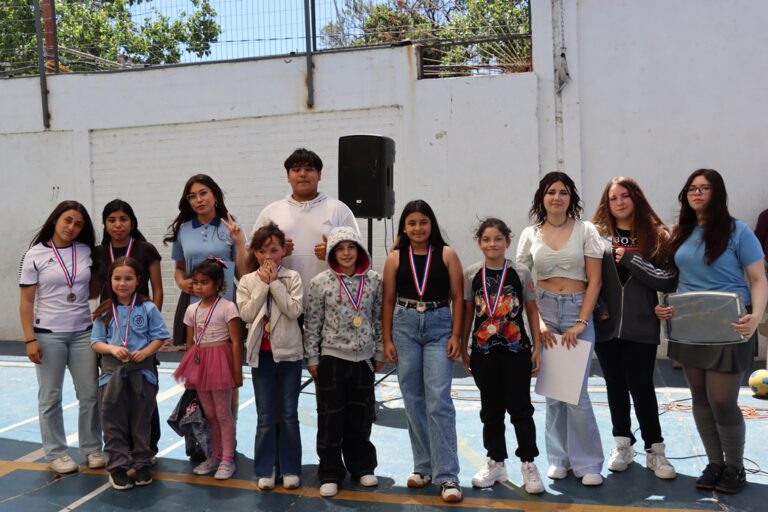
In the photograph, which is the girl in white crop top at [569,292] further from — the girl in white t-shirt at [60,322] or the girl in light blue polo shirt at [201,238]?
the girl in white t-shirt at [60,322]

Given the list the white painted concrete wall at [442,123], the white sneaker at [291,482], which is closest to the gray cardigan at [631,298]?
the white sneaker at [291,482]

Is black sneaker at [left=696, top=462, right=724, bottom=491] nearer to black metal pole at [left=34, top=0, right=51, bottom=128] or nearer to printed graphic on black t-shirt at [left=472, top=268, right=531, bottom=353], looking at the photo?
printed graphic on black t-shirt at [left=472, top=268, right=531, bottom=353]

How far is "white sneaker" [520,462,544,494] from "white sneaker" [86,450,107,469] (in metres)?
2.46

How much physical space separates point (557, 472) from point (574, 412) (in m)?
0.37

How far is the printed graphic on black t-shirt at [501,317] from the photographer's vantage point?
12.0 feet

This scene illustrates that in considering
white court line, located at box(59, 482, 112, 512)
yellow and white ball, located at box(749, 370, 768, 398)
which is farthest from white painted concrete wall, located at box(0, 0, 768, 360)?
white court line, located at box(59, 482, 112, 512)

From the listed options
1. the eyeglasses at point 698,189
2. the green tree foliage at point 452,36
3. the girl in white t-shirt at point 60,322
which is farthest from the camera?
the green tree foliage at point 452,36

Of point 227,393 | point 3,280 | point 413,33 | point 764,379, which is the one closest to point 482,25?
point 413,33

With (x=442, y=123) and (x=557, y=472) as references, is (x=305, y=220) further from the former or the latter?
(x=442, y=123)

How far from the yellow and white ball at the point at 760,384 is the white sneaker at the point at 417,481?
10.2ft

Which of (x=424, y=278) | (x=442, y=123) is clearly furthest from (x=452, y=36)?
(x=424, y=278)

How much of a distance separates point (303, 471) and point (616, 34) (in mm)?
5407

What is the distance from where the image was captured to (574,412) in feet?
12.5

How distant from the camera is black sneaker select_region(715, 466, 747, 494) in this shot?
3.59 m
